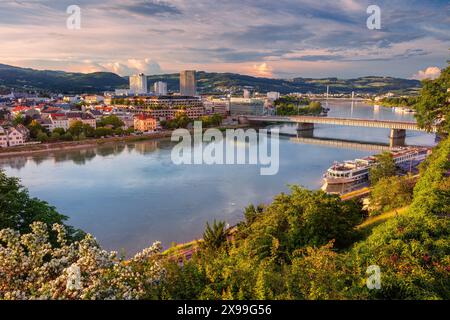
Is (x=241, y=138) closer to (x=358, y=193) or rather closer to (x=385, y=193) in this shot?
(x=358, y=193)

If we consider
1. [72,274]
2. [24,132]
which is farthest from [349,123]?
[72,274]

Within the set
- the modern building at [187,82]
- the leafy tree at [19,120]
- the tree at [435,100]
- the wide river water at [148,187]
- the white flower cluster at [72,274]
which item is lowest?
the wide river water at [148,187]

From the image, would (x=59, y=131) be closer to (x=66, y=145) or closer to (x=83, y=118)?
(x=66, y=145)

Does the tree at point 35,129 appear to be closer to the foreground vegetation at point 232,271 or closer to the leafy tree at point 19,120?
the leafy tree at point 19,120

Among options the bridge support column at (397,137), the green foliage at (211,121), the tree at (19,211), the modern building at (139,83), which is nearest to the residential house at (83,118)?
the green foliage at (211,121)
